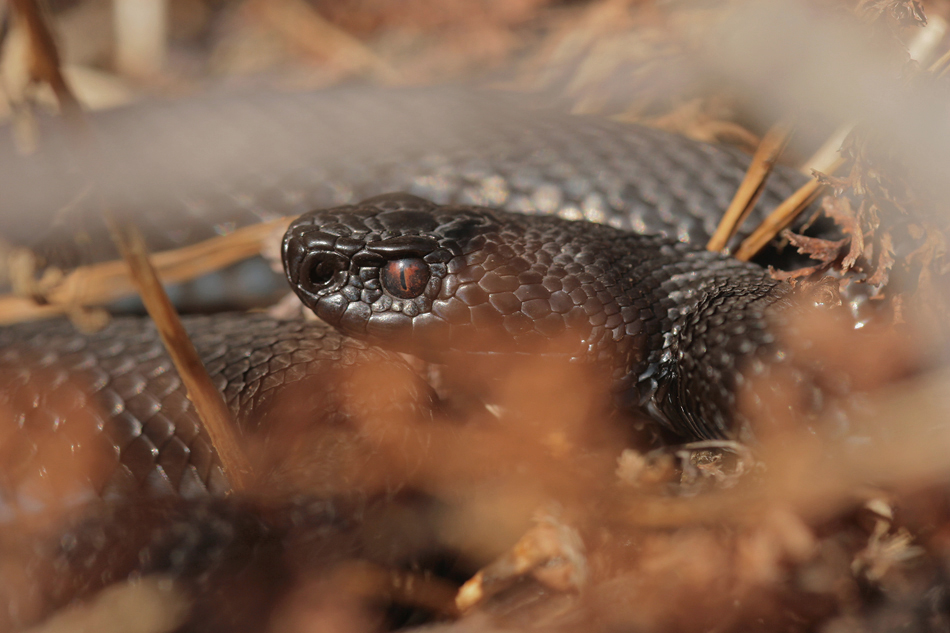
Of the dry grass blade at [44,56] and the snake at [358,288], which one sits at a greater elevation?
the dry grass blade at [44,56]

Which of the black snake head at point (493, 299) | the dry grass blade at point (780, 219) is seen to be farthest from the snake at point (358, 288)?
the dry grass blade at point (780, 219)

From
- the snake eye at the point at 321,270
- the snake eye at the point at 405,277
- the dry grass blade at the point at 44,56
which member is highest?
the dry grass blade at the point at 44,56

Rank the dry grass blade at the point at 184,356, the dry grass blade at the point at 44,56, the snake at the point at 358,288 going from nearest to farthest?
1. the dry grass blade at the point at 44,56
2. the dry grass blade at the point at 184,356
3. the snake at the point at 358,288

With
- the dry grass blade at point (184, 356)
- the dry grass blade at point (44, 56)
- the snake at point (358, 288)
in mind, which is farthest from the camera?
the snake at point (358, 288)

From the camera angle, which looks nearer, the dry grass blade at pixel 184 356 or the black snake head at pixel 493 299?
the dry grass blade at pixel 184 356

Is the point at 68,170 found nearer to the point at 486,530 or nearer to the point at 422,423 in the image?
the point at 422,423

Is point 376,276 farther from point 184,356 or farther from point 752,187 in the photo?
point 752,187

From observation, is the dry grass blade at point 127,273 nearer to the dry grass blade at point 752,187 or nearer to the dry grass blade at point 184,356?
the dry grass blade at point 184,356

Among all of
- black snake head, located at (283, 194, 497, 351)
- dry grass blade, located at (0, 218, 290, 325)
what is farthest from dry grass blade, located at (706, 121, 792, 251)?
dry grass blade, located at (0, 218, 290, 325)

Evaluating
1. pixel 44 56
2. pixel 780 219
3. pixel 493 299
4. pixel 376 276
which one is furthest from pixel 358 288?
pixel 780 219
